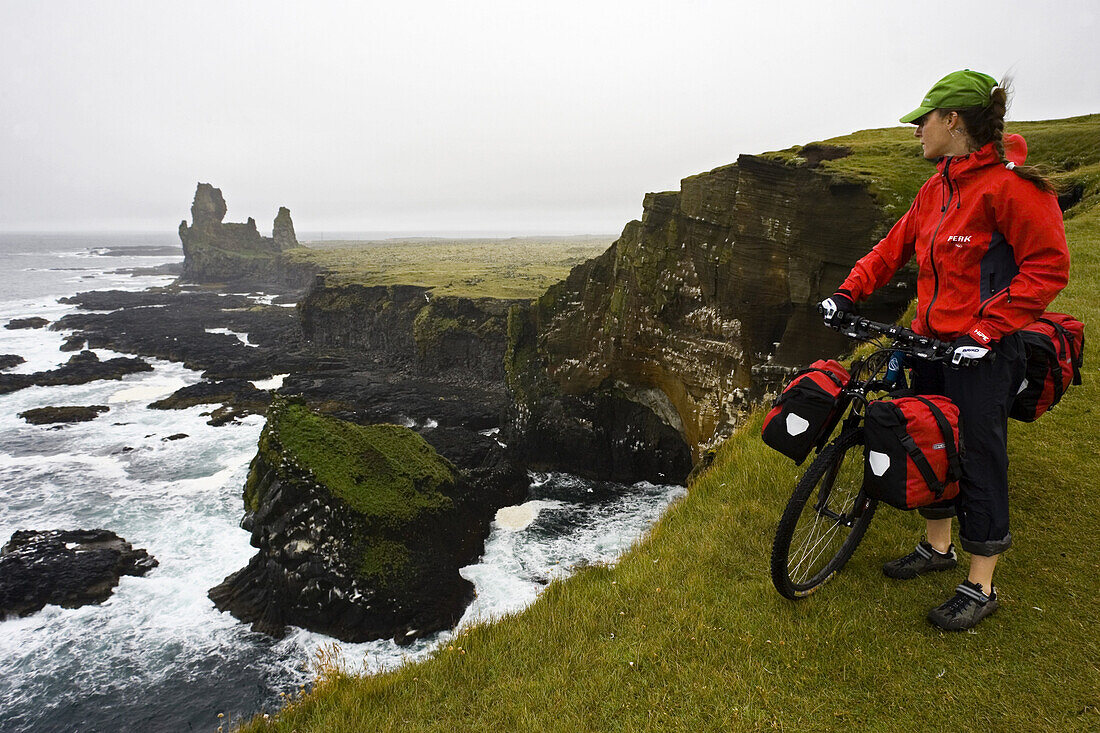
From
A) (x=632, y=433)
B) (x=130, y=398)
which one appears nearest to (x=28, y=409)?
(x=130, y=398)

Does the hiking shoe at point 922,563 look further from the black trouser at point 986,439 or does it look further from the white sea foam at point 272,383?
the white sea foam at point 272,383

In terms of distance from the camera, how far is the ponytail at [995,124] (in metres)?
3.57

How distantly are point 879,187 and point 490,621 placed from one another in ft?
63.0

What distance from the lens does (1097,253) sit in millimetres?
12031

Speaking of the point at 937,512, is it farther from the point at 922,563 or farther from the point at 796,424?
the point at 796,424

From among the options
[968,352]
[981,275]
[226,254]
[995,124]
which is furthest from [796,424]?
[226,254]

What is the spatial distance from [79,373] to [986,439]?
67.1m

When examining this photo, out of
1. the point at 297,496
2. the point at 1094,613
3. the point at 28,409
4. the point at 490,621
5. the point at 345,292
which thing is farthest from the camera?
the point at 345,292

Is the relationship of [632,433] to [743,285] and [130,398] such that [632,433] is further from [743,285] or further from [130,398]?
[130,398]

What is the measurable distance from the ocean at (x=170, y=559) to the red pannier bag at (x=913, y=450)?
406 centimetres

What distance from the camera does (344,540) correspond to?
62.7ft

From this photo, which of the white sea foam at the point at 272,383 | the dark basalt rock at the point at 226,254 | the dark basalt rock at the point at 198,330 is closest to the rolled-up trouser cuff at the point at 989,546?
the white sea foam at the point at 272,383

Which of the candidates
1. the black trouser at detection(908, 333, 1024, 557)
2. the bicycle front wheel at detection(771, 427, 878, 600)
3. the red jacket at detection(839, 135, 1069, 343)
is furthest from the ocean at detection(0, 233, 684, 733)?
the red jacket at detection(839, 135, 1069, 343)

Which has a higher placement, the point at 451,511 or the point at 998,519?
the point at 998,519
